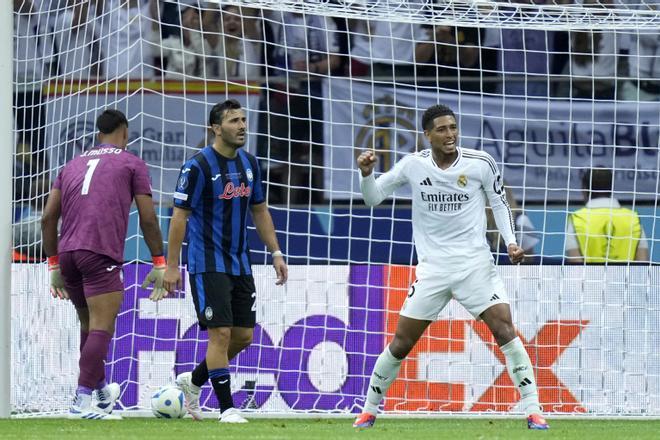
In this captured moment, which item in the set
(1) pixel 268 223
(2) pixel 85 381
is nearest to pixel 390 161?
(1) pixel 268 223

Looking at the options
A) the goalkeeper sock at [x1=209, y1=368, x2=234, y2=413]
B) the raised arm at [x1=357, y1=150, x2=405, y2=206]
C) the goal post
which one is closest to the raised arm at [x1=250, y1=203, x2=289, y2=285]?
the goalkeeper sock at [x1=209, y1=368, x2=234, y2=413]

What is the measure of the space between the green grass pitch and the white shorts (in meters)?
0.67

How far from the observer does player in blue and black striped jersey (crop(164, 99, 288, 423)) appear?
25.5 feet

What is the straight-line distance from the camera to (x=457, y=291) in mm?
7523

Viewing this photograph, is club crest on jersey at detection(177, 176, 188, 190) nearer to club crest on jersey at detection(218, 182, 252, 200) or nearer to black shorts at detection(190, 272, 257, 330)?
club crest on jersey at detection(218, 182, 252, 200)

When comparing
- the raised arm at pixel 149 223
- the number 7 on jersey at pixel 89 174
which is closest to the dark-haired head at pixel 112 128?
the number 7 on jersey at pixel 89 174

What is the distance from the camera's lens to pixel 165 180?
467 inches

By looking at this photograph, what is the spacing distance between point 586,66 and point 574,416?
4.00 metres

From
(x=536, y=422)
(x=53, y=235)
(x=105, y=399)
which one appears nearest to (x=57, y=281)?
(x=53, y=235)

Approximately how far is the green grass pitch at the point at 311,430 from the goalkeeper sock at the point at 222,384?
0.15m

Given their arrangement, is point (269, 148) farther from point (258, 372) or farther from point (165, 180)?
point (258, 372)

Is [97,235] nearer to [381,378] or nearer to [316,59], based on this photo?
[381,378]

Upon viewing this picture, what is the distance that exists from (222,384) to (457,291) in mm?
1478

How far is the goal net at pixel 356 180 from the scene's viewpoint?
31.4 ft
